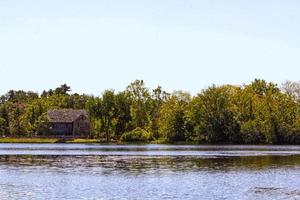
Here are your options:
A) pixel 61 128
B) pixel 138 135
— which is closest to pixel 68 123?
pixel 61 128

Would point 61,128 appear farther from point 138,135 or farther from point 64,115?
point 138,135

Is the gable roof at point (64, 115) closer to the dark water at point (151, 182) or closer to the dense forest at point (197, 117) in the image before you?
the dense forest at point (197, 117)

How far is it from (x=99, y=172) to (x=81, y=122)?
134599mm

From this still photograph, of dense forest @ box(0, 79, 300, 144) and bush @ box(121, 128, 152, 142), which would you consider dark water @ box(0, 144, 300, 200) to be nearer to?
dense forest @ box(0, 79, 300, 144)

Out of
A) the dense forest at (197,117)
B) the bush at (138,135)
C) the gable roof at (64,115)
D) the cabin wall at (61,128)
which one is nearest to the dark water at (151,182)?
the dense forest at (197,117)

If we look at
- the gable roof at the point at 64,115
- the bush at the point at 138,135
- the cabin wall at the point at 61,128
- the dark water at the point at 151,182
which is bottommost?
the dark water at the point at 151,182

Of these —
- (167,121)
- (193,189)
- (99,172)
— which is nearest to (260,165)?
(99,172)

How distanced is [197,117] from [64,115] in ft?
173

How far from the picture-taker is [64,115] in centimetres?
18850

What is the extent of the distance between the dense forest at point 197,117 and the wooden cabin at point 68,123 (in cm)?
393

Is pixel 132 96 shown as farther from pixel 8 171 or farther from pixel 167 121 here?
pixel 8 171

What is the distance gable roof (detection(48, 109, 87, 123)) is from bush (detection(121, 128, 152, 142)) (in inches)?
1140

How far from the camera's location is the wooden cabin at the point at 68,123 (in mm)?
186000

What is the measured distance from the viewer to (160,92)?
187 metres
